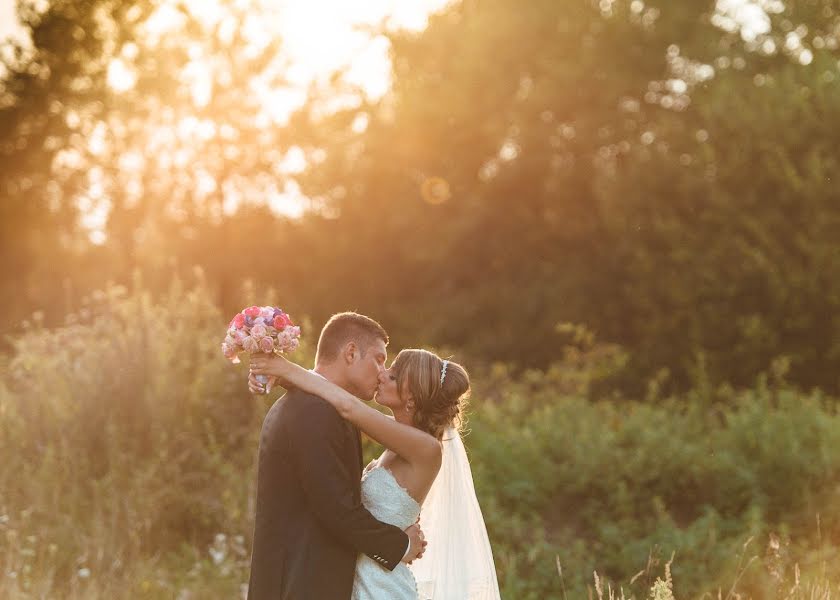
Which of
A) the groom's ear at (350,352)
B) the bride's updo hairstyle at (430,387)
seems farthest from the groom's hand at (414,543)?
the groom's ear at (350,352)

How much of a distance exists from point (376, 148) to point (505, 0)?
15.6ft

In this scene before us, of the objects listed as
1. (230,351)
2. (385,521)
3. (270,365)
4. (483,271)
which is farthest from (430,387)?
(483,271)

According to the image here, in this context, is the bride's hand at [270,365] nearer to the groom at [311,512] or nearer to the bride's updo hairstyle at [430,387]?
the groom at [311,512]

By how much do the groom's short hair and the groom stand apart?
0.04 metres

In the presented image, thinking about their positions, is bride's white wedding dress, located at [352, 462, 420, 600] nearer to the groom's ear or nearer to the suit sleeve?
the suit sleeve

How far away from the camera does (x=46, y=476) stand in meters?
8.98

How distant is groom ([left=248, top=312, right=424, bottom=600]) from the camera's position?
399 cm

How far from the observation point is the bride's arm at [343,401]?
412cm

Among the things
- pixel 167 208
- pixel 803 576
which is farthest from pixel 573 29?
pixel 803 576

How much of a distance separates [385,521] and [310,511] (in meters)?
0.42

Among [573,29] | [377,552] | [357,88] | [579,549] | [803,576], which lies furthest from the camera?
[357,88]

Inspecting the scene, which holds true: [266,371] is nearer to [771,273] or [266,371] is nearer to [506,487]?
[506,487]

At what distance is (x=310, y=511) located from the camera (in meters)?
4.13

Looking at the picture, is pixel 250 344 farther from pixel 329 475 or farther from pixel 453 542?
pixel 453 542
